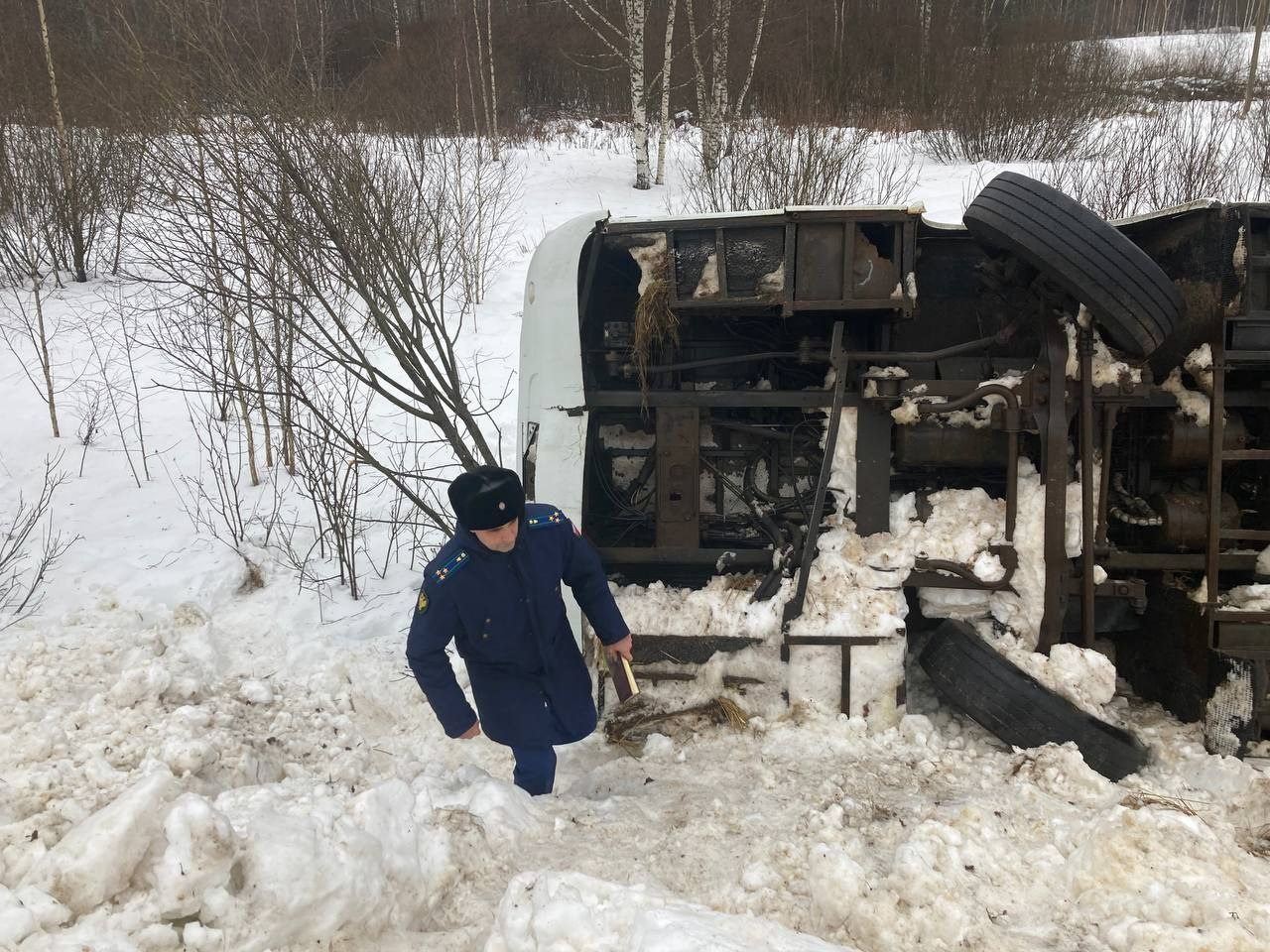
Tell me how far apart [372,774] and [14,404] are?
7480mm

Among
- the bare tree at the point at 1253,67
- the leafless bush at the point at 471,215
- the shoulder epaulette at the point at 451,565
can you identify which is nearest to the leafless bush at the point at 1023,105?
the bare tree at the point at 1253,67

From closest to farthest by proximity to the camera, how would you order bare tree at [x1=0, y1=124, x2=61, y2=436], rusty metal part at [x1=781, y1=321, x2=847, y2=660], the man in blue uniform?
1. the man in blue uniform
2. rusty metal part at [x1=781, y1=321, x2=847, y2=660]
3. bare tree at [x1=0, y1=124, x2=61, y2=436]

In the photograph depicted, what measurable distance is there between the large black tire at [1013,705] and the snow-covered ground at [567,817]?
4.1 inches

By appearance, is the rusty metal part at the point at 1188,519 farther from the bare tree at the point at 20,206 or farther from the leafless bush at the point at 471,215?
the bare tree at the point at 20,206

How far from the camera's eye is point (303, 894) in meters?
1.85

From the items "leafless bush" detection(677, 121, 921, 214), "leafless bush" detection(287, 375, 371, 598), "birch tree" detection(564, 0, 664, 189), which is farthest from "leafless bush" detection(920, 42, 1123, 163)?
"leafless bush" detection(287, 375, 371, 598)

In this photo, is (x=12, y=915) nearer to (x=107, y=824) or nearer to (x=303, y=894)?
(x=107, y=824)

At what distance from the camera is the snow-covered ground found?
Answer: 180cm

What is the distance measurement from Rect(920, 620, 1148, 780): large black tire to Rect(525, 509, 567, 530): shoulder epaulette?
1657 millimetres

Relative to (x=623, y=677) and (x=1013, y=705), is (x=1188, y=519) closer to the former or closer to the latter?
(x=1013, y=705)

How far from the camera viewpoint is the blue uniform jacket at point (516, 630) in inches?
104

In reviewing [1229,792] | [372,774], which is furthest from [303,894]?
[1229,792]

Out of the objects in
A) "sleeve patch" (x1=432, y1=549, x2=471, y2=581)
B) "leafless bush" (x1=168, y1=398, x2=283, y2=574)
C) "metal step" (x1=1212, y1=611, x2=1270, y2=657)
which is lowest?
"leafless bush" (x1=168, y1=398, x2=283, y2=574)

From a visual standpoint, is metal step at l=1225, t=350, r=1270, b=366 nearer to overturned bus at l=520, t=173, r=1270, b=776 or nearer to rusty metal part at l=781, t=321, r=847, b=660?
overturned bus at l=520, t=173, r=1270, b=776
